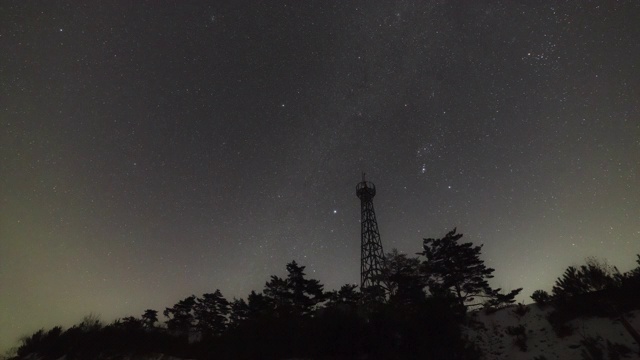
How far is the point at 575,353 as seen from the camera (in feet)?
55.8

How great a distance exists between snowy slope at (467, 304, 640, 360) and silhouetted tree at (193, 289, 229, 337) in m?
25.7

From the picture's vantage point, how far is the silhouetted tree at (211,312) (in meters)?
34.2

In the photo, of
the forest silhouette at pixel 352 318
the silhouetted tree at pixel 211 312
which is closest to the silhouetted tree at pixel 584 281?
the forest silhouette at pixel 352 318

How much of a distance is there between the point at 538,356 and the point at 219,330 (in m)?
27.9

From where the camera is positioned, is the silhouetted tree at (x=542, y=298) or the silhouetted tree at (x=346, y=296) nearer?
the silhouetted tree at (x=542, y=298)

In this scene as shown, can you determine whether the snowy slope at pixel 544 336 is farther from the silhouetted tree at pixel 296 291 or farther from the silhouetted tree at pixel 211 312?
the silhouetted tree at pixel 211 312

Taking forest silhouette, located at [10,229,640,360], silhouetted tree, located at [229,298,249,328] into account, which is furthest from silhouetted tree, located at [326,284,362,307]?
silhouetted tree, located at [229,298,249,328]

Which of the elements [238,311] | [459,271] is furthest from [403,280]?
[238,311]

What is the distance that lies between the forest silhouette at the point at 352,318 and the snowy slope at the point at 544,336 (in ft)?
2.50

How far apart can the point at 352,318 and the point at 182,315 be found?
24592 mm

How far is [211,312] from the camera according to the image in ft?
116

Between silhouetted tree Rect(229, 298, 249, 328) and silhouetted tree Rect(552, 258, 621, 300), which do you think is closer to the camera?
silhouetted tree Rect(552, 258, 621, 300)

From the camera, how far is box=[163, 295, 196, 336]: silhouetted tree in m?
34.7

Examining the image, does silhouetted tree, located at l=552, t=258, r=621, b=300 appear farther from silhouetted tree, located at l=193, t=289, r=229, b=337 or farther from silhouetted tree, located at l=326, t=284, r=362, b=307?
silhouetted tree, located at l=193, t=289, r=229, b=337
